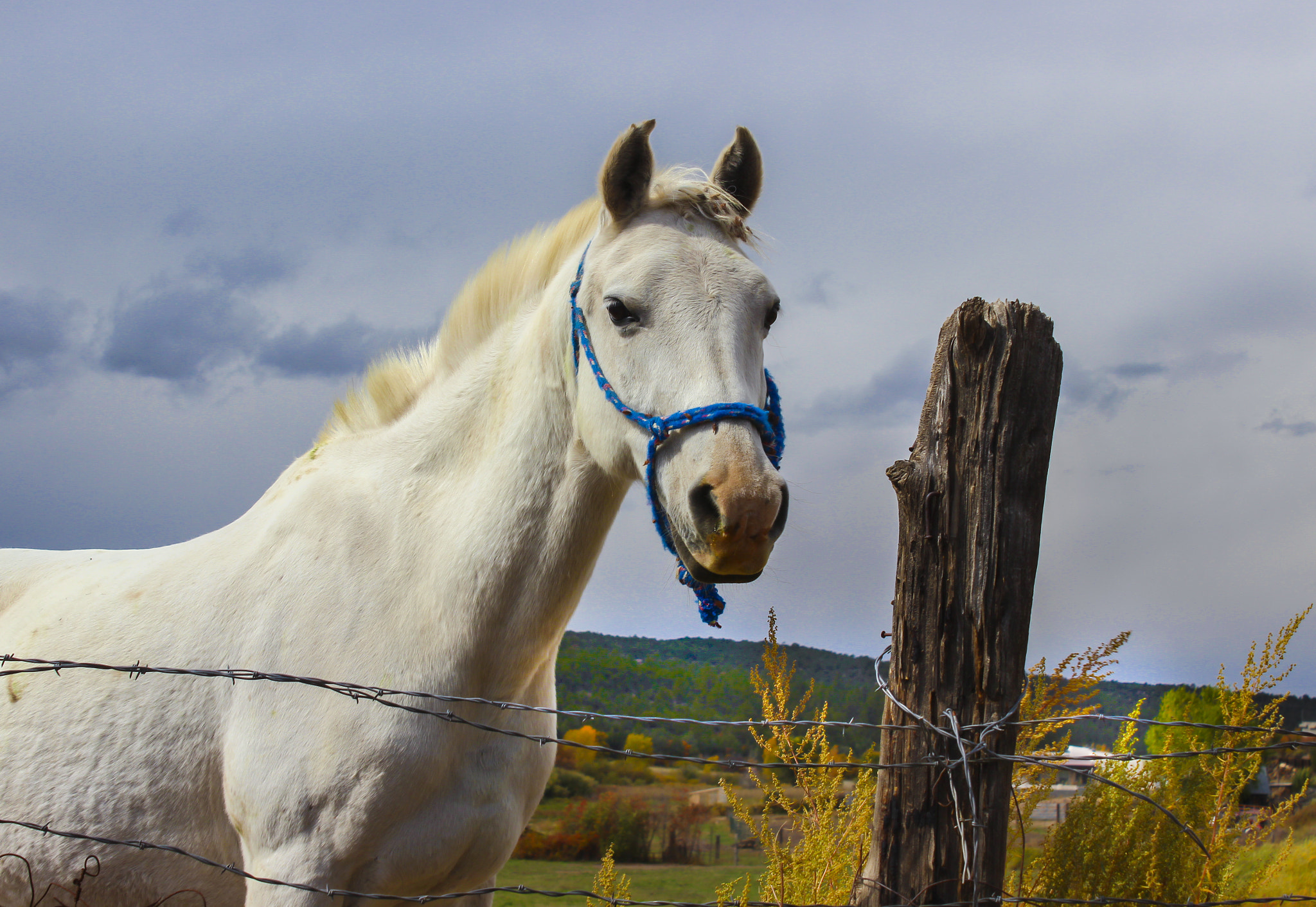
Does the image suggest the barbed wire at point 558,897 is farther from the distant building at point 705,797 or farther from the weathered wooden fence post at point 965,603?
the distant building at point 705,797

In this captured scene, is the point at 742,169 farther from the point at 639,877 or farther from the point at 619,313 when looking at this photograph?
the point at 639,877

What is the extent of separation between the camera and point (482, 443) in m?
2.58

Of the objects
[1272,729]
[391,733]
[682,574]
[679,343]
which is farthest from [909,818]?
[391,733]

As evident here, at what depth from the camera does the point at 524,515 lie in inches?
93.1

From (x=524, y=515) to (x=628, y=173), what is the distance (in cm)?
108

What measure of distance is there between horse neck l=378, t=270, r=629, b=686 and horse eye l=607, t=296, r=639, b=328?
22 centimetres

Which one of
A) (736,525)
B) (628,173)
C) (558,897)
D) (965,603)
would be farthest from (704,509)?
(628,173)

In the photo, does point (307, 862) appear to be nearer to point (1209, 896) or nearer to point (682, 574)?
point (682, 574)

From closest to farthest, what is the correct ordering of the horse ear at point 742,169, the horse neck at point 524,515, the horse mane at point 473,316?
the horse neck at point 524,515, the horse ear at point 742,169, the horse mane at point 473,316

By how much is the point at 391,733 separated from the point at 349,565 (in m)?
0.55

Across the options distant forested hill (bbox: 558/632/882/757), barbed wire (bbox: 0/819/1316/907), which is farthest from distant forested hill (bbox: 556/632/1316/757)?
barbed wire (bbox: 0/819/1316/907)

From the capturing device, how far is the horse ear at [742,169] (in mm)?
2676

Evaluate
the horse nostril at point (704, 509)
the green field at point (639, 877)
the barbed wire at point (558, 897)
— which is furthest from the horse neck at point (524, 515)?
the green field at point (639, 877)

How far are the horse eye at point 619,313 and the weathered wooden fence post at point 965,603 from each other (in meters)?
0.83
